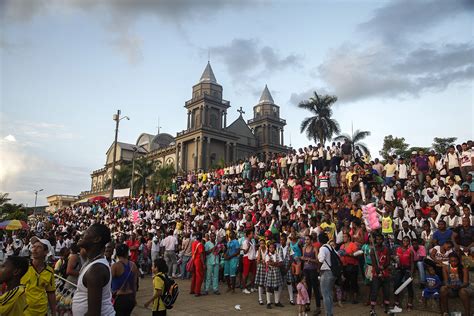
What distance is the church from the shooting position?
52.6 m

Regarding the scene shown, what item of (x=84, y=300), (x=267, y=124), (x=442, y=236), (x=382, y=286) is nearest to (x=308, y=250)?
(x=382, y=286)

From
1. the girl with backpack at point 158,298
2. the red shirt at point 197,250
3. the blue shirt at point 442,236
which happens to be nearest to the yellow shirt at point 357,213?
the blue shirt at point 442,236

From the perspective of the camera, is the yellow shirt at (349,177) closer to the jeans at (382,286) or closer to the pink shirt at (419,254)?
the pink shirt at (419,254)

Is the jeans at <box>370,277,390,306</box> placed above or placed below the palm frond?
below

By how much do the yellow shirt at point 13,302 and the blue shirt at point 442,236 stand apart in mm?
9326

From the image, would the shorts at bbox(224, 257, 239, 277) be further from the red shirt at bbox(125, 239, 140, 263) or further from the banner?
the banner

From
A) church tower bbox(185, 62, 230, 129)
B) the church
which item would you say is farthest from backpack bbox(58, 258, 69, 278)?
church tower bbox(185, 62, 230, 129)

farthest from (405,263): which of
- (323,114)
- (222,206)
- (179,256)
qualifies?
(323,114)

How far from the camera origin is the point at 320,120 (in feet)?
120

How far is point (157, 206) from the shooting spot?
25625 mm

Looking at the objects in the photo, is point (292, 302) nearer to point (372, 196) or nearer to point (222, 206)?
point (372, 196)

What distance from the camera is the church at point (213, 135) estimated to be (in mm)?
52625

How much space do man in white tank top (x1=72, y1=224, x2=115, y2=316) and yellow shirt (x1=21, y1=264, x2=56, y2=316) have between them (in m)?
1.63

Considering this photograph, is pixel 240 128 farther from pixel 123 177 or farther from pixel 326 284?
pixel 326 284
